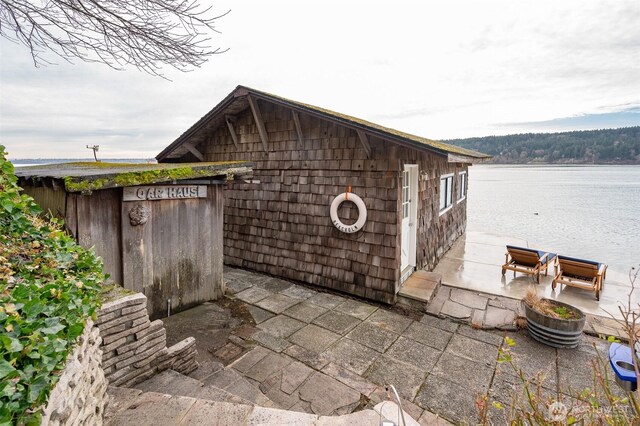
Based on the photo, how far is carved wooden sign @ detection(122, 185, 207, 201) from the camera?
4.59 metres

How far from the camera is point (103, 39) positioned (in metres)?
3.67

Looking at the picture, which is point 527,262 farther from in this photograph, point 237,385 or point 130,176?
point 130,176

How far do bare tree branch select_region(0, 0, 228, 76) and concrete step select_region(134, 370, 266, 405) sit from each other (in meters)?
3.70

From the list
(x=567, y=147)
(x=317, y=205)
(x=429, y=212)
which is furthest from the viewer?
(x=567, y=147)

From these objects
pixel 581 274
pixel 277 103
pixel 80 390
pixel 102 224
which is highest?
pixel 277 103

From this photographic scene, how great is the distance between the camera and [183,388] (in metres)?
3.04

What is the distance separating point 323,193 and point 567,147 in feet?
277

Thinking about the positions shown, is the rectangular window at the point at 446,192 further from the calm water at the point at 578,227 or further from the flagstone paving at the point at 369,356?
the calm water at the point at 578,227

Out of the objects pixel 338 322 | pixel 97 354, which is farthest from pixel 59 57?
pixel 338 322

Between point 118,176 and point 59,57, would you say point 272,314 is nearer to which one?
point 118,176

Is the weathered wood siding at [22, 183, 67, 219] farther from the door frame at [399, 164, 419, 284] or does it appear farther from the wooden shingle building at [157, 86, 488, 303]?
the door frame at [399, 164, 419, 284]

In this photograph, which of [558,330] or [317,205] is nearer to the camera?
[558,330]

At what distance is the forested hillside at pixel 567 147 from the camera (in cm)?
6388

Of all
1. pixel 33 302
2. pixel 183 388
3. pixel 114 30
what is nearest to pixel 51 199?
pixel 114 30
